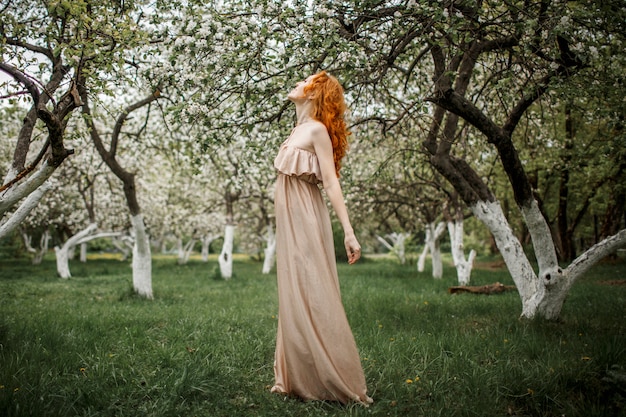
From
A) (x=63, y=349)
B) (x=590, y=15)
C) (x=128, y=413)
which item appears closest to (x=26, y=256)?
(x=63, y=349)

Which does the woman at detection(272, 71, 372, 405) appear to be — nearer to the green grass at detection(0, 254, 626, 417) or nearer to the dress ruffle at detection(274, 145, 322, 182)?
the dress ruffle at detection(274, 145, 322, 182)

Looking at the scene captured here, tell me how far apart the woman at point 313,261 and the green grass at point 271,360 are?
0.72 feet

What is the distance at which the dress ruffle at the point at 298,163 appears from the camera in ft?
12.4

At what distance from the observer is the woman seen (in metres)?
3.65

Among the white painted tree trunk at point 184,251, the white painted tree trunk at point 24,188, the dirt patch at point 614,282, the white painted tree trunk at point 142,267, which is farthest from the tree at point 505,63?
the white painted tree trunk at point 184,251

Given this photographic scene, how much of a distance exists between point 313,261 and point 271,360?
1883mm

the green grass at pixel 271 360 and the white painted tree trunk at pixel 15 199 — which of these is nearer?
the green grass at pixel 271 360

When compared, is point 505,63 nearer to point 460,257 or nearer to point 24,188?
point 24,188

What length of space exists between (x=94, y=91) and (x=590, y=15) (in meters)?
4.85

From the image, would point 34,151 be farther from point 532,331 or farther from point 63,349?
point 532,331

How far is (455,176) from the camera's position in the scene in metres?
6.95

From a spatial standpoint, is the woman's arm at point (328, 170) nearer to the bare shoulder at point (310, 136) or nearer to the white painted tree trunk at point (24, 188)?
the bare shoulder at point (310, 136)

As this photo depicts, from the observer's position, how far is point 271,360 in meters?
5.10

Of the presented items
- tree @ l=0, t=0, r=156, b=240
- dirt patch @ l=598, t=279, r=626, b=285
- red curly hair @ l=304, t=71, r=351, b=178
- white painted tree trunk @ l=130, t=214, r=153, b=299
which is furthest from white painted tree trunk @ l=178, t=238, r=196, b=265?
red curly hair @ l=304, t=71, r=351, b=178
